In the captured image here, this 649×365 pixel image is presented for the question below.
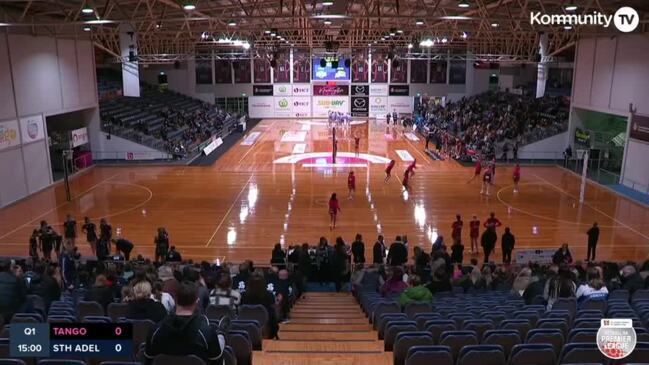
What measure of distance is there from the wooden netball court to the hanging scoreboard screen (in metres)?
11.8

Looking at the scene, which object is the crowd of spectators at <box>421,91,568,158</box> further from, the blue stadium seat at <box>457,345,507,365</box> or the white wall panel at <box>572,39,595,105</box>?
the blue stadium seat at <box>457,345,507,365</box>

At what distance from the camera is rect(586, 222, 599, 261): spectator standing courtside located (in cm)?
1586

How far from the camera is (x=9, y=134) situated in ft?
78.3

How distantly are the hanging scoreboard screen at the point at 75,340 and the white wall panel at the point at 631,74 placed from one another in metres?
26.9

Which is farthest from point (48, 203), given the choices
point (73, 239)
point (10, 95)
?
point (73, 239)

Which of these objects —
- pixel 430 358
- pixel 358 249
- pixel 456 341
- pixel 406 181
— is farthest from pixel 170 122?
pixel 430 358

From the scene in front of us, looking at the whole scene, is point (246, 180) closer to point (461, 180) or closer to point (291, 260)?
point (461, 180)

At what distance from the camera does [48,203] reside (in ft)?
76.8

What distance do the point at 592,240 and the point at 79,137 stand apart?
1030 inches

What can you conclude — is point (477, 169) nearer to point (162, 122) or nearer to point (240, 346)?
point (240, 346)

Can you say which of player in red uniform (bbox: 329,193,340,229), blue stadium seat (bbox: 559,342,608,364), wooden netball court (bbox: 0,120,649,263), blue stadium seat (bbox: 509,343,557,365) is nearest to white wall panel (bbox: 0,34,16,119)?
wooden netball court (bbox: 0,120,649,263)

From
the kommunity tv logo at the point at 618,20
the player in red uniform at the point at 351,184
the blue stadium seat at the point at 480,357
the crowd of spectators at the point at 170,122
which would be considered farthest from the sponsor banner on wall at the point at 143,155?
the blue stadium seat at the point at 480,357

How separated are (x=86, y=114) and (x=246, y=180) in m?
12.2

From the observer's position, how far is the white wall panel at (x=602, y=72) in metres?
28.4
